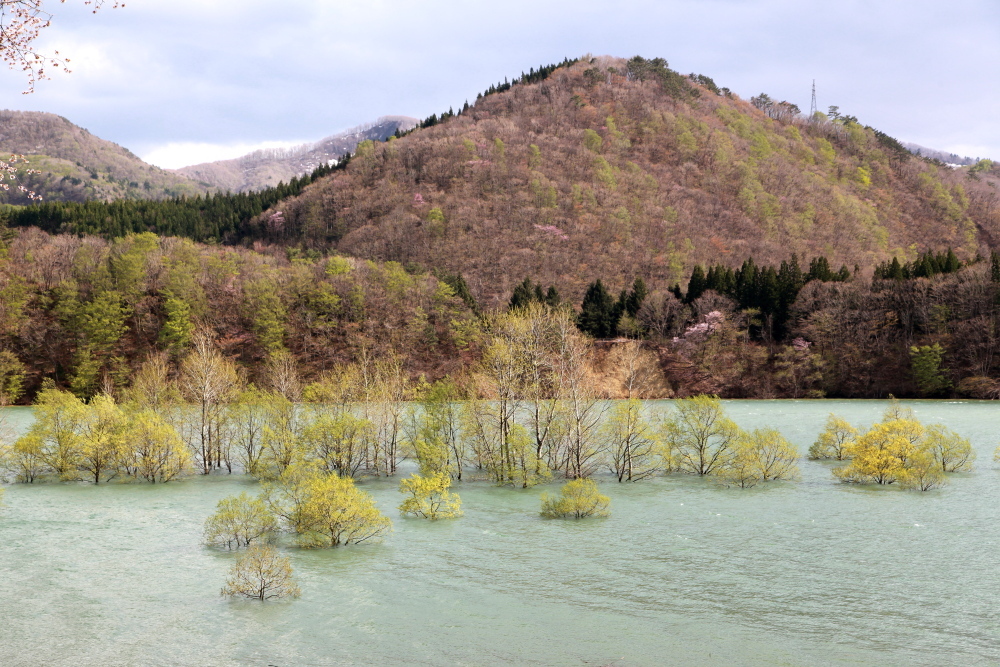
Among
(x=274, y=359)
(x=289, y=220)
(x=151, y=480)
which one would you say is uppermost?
(x=289, y=220)

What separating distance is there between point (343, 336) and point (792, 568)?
77.9 m

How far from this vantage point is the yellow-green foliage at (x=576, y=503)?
105ft

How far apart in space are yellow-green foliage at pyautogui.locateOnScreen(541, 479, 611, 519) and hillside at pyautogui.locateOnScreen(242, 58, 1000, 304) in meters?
87.2

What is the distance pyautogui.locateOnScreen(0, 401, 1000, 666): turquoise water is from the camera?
18.8 meters

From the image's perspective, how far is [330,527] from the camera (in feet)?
90.7

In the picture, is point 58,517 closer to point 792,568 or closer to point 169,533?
point 169,533

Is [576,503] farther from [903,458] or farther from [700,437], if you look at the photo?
[903,458]

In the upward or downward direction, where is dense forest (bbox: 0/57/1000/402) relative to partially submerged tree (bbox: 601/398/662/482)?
upward

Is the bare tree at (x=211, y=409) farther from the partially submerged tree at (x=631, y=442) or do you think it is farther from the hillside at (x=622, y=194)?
the hillside at (x=622, y=194)

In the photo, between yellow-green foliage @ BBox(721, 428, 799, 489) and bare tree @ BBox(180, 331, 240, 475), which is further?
bare tree @ BBox(180, 331, 240, 475)

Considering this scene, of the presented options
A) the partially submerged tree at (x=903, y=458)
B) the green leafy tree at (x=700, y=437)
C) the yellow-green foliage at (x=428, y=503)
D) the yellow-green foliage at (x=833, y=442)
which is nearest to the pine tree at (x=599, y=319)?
the yellow-green foliage at (x=833, y=442)

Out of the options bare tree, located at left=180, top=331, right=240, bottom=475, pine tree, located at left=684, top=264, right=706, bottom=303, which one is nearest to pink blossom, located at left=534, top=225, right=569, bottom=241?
pine tree, located at left=684, top=264, right=706, bottom=303

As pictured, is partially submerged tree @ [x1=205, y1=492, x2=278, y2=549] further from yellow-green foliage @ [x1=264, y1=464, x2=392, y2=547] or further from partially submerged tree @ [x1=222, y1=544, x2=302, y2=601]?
partially submerged tree @ [x1=222, y1=544, x2=302, y2=601]

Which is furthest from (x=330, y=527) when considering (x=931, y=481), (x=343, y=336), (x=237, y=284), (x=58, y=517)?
(x=237, y=284)
